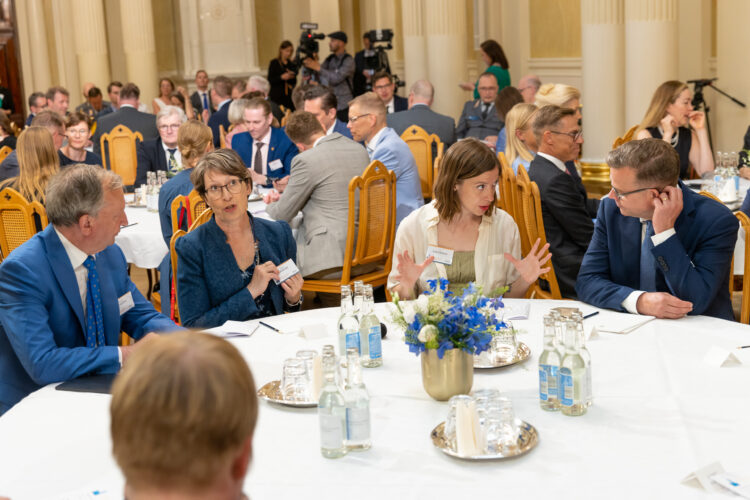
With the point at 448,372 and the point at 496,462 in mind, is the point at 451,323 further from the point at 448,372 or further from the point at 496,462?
the point at 496,462

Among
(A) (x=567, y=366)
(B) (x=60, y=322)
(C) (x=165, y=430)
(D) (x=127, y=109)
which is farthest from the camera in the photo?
(D) (x=127, y=109)

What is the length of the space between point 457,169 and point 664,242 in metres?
0.85

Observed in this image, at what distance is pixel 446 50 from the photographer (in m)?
11.2

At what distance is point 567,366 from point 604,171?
21.6ft

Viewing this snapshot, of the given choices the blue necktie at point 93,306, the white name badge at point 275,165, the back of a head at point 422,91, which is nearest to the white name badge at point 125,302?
the blue necktie at point 93,306

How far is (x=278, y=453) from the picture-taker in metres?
1.97

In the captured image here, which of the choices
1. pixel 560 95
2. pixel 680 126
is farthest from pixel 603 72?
pixel 560 95

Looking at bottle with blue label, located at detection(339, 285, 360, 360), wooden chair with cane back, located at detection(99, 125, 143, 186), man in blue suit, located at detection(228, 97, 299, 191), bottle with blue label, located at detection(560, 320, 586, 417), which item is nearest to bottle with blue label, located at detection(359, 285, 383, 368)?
bottle with blue label, located at detection(339, 285, 360, 360)

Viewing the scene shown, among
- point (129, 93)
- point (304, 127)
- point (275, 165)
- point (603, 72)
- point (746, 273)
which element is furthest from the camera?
point (129, 93)

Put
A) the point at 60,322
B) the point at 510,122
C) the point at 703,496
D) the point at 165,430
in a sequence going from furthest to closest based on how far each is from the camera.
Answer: the point at 510,122 → the point at 60,322 → the point at 703,496 → the point at 165,430

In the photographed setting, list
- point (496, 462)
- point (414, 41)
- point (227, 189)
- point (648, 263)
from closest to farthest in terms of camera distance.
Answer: point (496, 462) < point (648, 263) < point (227, 189) < point (414, 41)

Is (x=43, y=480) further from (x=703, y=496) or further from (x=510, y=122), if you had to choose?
(x=510, y=122)

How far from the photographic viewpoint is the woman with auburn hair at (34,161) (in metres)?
5.13

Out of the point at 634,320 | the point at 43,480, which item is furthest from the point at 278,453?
the point at 634,320
